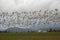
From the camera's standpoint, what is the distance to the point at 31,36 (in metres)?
2.45

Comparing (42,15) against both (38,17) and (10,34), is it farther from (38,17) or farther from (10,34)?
(10,34)

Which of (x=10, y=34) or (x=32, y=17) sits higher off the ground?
(x=32, y=17)

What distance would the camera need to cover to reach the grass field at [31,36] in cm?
238

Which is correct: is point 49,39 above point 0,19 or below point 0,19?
below

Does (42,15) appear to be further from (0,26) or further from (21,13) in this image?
(0,26)

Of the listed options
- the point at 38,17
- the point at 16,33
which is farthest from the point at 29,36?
the point at 38,17

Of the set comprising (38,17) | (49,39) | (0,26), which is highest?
(38,17)

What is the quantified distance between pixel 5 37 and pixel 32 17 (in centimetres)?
64

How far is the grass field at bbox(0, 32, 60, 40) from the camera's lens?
238 centimetres

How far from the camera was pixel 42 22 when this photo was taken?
2.37 meters

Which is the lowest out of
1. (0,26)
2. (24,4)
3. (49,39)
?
(49,39)

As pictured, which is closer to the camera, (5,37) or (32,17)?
(32,17)

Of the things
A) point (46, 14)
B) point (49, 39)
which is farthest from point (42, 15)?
point (49, 39)

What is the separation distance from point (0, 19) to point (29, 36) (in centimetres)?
61
